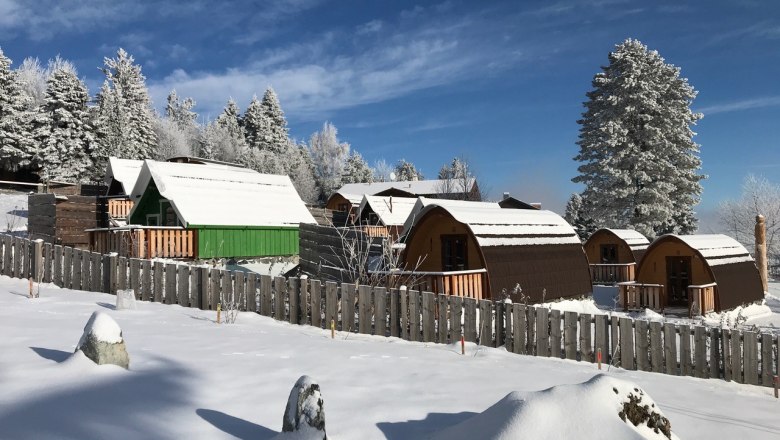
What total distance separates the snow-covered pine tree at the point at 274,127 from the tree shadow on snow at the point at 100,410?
248 ft

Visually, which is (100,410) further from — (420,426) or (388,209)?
(388,209)

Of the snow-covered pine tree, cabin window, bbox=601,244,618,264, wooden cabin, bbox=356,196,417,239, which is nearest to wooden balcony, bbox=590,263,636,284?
cabin window, bbox=601,244,618,264

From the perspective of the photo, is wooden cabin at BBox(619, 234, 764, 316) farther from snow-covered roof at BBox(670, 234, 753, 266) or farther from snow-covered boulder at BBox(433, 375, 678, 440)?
snow-covered boulder at BBox(433, 375, 678, 440)

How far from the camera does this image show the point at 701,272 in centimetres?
2141

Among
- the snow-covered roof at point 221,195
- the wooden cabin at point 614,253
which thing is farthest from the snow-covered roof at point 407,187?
the snow-covered roof at point 221,195

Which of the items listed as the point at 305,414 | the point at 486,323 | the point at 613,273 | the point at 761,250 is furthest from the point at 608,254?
the point at 305,414

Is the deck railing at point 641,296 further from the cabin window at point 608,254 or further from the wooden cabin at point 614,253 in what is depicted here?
the cabin window at point 608,254

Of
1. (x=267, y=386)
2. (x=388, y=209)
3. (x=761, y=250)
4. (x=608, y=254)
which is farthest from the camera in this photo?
(x=388, y=209)

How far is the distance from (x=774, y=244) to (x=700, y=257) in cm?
3454

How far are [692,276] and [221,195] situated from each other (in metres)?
20.5

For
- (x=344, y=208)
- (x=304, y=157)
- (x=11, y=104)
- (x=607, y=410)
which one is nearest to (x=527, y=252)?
(x=607, y=410)

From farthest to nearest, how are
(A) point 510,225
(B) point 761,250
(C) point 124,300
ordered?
(B) point 761,250
(A) point 510,225
(C) point 124,300

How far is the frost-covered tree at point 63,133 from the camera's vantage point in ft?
166

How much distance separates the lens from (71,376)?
561 centimetres
